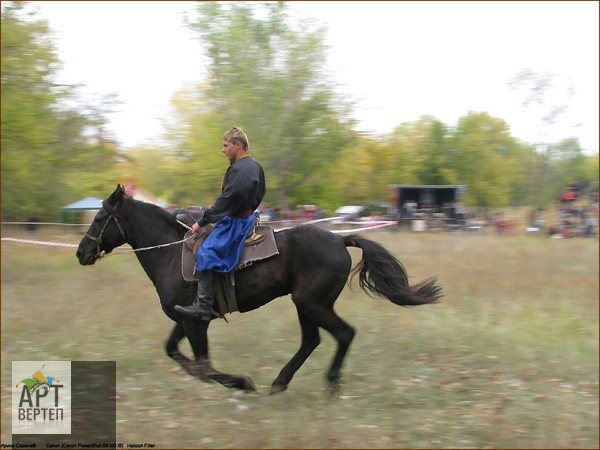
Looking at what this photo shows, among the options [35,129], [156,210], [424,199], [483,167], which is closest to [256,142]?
[35,129]

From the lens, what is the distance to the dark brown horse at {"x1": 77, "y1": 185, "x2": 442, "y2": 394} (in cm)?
641

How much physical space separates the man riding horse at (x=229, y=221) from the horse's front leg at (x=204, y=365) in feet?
0.54

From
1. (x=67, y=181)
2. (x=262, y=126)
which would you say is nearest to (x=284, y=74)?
(x=262, y=126)

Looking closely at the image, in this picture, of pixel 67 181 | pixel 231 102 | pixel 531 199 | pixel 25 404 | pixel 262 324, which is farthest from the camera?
pixel 531 199

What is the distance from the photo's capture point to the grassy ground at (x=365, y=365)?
216 inches

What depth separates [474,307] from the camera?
34.9 ft

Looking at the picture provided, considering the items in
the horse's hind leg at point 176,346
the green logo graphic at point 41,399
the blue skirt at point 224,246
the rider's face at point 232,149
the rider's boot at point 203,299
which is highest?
the rider's face at point 232,149

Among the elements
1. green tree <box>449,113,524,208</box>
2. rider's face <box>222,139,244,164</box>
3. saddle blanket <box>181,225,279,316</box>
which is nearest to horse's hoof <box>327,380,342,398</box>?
saddle blanket <box>181,225,279,316</box>

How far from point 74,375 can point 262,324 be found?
10.3 feet

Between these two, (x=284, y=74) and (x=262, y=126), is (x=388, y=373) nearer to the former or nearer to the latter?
(x=262, y=126)

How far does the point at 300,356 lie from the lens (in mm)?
6625

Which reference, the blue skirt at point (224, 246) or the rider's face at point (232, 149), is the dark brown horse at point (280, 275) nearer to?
the blue skirt at point (224, 246)

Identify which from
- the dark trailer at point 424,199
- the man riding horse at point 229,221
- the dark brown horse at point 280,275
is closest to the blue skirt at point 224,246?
the man riding horse at point 229,221

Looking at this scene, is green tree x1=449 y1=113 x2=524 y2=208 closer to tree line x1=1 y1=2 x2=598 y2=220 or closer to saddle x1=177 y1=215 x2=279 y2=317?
tree line x1=1 y1=2 x2=598 y2=220
